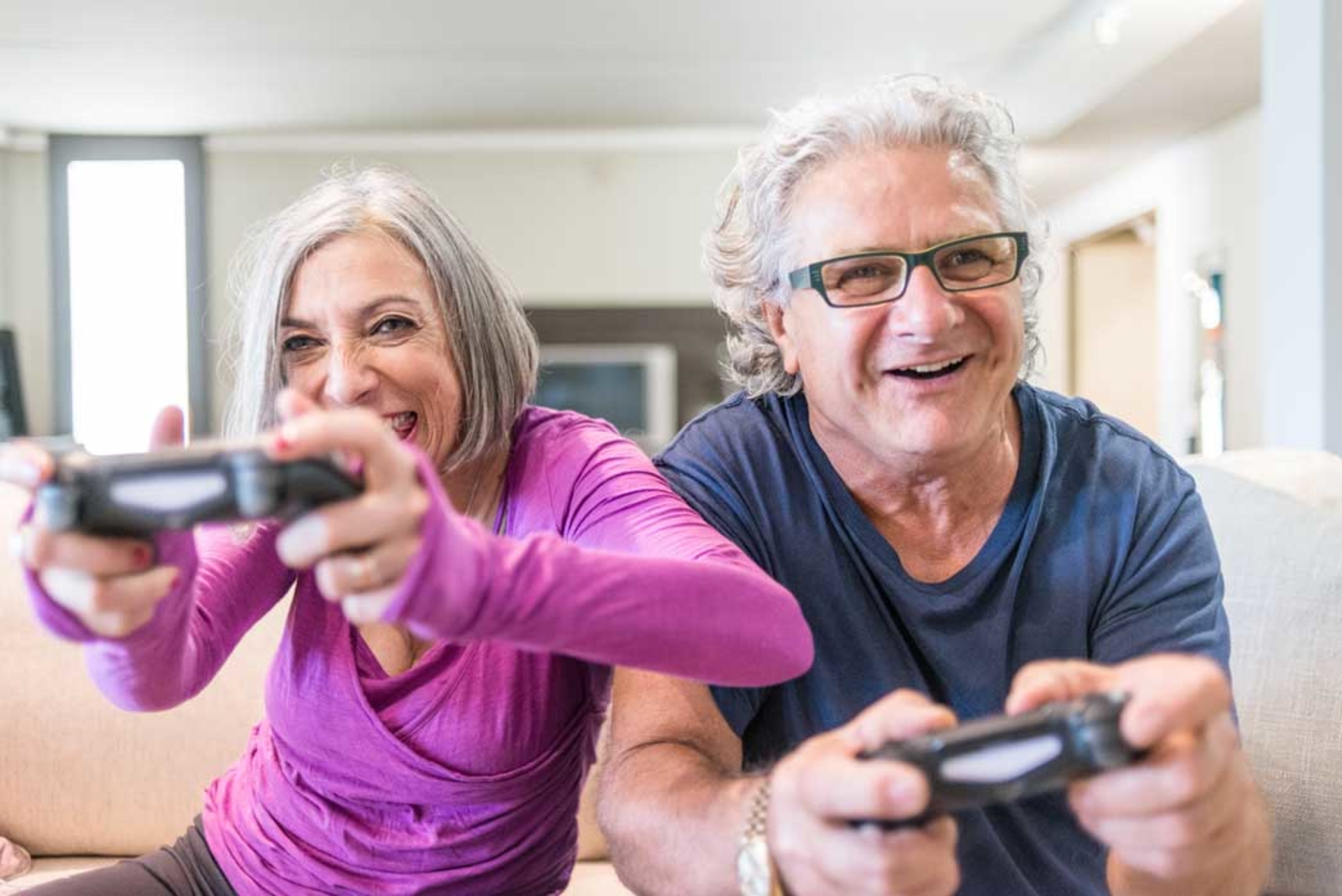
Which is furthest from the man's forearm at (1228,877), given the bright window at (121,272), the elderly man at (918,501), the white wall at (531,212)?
the bright window at (121,272)

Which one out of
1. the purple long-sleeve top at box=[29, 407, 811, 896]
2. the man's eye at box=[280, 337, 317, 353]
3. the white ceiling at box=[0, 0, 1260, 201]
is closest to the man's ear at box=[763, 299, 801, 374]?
the purple long-sleeve top at box=[29, 407, 811, 896]

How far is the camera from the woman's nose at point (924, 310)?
1227 millimetres

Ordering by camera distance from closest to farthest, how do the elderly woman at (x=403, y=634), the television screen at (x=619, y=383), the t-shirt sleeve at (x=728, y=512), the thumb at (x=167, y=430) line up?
the thumb at (x=167, y=430) → the elderly woman at (x=403, y=634) → the t-shirt sleeve at (x=728, y=512) → the television screen at (x=619, y=383)

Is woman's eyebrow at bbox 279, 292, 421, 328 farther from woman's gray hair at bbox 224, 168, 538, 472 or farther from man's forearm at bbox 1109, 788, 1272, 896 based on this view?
man's forearm at bbox 1109, 788, 1272, 896

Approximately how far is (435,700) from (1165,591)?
664mm

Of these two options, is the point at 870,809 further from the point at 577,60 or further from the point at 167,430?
the point at 577,60

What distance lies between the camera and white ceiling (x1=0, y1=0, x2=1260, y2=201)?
518cm

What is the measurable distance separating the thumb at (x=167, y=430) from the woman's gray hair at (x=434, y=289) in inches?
14.5

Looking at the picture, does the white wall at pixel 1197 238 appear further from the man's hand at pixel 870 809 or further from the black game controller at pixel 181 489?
the black game controller at pixel 181 489

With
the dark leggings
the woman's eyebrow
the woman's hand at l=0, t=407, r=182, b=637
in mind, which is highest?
the woman's eyebrow

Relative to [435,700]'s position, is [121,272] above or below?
above

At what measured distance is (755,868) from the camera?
3.10ft

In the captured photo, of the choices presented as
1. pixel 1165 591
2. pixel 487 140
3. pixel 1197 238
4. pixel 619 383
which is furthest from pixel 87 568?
pixel 487 140

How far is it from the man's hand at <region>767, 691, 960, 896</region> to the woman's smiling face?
57cm
